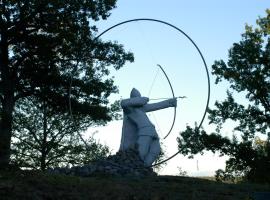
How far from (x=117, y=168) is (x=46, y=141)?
41.3 ft

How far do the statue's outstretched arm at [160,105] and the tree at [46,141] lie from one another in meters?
8.48

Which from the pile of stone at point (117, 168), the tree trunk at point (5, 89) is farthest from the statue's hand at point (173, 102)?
the tree trunk at point (5, 89)

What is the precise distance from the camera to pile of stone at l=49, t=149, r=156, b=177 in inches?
651

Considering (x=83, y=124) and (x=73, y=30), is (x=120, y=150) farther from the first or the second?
(x=83, y=124)

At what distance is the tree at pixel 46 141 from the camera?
28.3m

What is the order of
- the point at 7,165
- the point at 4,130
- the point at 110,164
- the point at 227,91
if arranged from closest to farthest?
the point at 7,165
the point at 110,164
the point at 4,130
the point at 227,91

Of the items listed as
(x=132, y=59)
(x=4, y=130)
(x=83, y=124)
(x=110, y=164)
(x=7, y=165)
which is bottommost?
(x=7, y=165)

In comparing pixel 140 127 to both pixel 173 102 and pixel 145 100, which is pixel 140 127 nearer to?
pixel 145 100

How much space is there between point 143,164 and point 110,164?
1.57 metres

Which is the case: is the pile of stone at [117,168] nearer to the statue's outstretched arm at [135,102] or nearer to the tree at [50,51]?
the statue's outstretched arm at [135,102]

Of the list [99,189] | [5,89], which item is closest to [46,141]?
[5,89]

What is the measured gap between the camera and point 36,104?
2798cm

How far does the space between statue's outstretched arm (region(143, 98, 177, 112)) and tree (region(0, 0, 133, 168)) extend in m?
4.95

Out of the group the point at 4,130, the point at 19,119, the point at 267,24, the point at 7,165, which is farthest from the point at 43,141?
the point at 7,165
